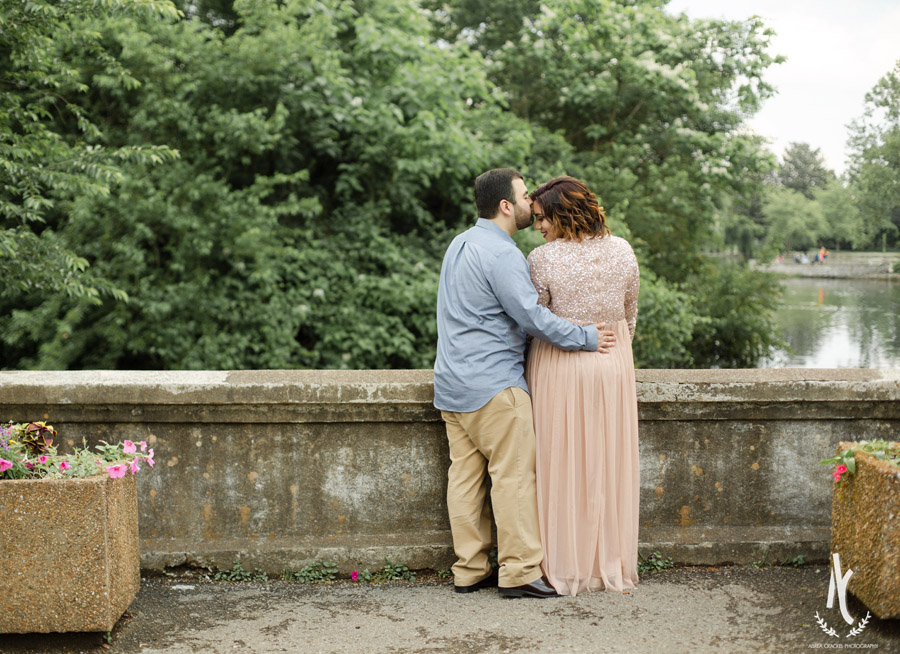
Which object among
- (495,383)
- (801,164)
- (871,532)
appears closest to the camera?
(871,532)

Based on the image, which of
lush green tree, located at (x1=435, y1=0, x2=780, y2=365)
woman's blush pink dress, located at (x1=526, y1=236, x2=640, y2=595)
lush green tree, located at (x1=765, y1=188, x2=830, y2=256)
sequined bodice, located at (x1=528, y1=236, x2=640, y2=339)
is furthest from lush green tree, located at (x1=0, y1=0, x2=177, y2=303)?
lush green tree, located at (x1=765, y1=188, x2=830, y2=256)

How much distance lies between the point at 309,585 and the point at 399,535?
468 millimetres

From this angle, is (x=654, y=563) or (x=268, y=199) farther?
(x=268, y=199)

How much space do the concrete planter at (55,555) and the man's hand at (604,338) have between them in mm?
2041

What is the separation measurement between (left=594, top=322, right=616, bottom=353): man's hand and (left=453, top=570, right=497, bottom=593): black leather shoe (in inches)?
45.3

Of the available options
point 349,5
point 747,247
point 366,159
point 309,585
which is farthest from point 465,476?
point 747,247

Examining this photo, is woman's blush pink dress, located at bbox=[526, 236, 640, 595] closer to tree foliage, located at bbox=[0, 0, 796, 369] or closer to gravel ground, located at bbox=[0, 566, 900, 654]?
gravel ground, located at bbox=[0, 566, 900, 654]

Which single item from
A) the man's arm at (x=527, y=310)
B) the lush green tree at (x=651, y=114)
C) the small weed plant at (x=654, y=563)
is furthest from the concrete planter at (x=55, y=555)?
the lush green tree at (x=651, y=114)

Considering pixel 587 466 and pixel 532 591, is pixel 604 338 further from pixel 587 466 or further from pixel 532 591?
pixel 532 591

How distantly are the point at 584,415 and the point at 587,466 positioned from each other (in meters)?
0.22

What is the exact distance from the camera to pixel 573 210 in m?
3.44

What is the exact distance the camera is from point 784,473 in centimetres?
380

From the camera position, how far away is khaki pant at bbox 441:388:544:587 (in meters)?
3.40

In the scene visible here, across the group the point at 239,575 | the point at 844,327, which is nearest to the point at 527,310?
the point at 239,575
